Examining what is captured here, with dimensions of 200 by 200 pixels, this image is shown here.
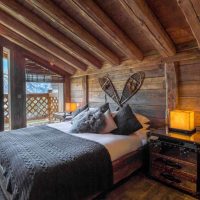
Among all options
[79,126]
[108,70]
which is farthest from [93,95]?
[79,126]

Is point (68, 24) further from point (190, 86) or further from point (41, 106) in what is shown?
point (41, 106)

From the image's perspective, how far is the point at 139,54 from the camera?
2879 millimetres

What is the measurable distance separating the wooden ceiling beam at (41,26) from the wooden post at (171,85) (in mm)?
1609

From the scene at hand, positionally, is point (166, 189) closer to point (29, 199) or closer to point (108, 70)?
point (29, 199)

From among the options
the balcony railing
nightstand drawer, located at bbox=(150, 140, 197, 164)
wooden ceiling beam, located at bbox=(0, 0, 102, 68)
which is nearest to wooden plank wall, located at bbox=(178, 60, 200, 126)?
nightstand drawer, located at bbox=(150, 140, 197, 164)

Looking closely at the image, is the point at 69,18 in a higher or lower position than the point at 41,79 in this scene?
higher

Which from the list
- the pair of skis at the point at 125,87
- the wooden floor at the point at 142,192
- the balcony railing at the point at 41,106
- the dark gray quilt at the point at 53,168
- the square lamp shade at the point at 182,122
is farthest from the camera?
the balcony railing at the point at 41,106

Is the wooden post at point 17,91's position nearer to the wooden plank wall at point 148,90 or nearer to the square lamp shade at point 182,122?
the wooden plank wall at point 148,90

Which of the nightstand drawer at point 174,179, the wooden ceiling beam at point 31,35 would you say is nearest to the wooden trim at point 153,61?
the wooden ceiling beam at point 31,35

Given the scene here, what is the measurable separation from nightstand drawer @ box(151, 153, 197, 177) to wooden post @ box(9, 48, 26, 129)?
318cm

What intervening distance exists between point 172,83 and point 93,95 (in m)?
1.97

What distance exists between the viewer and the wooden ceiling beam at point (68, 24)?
2226 mm

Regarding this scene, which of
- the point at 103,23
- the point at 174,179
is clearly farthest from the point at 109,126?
the point at 103,23

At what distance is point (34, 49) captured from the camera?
12.4 ft
